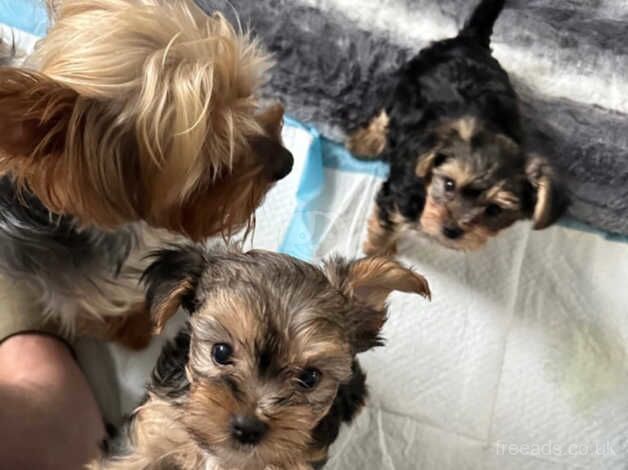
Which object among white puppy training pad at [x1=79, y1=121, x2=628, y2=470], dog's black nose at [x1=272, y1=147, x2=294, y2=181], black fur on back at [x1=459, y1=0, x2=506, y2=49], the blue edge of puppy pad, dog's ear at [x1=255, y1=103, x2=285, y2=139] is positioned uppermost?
black fur on back at [x1=459, y1=0, x2=506, y2=49]

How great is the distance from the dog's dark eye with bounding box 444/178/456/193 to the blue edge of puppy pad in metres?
0.36

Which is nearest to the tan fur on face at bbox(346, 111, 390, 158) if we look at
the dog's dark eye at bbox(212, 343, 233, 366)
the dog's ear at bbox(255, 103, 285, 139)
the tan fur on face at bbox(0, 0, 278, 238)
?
the dog's ear at bbox(255, 103, 285, 139)

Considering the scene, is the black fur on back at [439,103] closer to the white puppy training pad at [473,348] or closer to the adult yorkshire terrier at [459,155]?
the adult yorkshire terrier at [459,155]

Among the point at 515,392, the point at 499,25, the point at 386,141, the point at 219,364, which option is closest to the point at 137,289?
the point at 219,364

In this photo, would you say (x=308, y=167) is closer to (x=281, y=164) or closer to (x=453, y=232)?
(x=453, y=232)

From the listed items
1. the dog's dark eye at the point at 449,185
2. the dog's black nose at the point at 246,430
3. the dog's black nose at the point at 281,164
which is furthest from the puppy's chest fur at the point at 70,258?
the dog's dark eye at the point at 449,185

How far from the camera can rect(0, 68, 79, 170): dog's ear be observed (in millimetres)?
1026

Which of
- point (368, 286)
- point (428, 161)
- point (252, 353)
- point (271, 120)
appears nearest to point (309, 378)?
point (252, 353)

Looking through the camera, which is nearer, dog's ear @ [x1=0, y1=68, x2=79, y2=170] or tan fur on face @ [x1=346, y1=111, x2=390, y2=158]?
dog's ear @ [x1=0, y1=68, x2=79, y2=170]

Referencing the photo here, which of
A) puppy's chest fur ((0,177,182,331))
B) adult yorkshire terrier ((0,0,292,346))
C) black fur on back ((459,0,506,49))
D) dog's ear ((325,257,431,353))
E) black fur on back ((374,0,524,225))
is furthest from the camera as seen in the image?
black fur on back ((459,0,506,49))

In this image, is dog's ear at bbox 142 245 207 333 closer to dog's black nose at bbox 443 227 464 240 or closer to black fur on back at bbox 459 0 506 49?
dog's black nose at bbox 443 227 464 240

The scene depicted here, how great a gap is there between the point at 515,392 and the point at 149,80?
128cm

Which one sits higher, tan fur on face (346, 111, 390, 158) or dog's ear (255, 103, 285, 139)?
dog's ear (255, 103, 285, 139)

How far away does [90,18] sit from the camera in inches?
48.5
